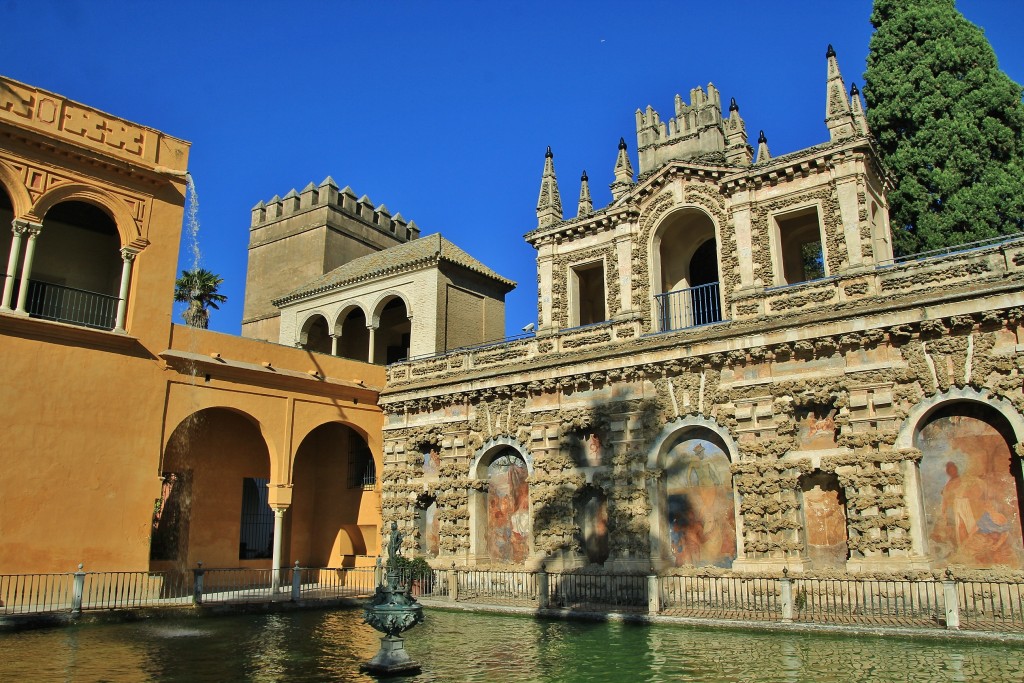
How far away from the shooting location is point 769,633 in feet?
48.7

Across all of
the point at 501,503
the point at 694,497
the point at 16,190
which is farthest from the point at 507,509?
the point at 16,190

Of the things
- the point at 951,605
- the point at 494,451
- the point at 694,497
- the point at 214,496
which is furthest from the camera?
the point at 214,496

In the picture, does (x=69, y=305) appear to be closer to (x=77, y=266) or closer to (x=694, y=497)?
(x=77, y=266)

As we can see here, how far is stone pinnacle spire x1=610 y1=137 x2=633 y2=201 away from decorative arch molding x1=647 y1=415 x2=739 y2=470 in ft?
27.6

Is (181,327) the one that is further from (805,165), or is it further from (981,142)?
(981,142)

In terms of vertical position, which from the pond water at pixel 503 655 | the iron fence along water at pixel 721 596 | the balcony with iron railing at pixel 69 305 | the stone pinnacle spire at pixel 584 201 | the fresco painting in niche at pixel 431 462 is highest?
the stone pinnacle spire at pixel 584 201

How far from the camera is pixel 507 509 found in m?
23.4

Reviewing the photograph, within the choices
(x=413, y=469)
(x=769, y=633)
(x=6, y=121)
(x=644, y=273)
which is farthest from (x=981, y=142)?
(x=6, y=121)

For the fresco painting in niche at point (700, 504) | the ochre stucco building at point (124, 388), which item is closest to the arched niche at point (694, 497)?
the fresco painting in niche at point (700, 504)

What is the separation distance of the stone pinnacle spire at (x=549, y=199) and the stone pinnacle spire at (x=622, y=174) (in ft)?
6.35

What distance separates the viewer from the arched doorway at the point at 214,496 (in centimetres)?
2392

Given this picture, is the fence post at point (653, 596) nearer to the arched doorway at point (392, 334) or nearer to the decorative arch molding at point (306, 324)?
the arched doorway at point (392, 334)

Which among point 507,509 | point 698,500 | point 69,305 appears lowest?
point 507,509

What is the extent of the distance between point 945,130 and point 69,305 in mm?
27157
